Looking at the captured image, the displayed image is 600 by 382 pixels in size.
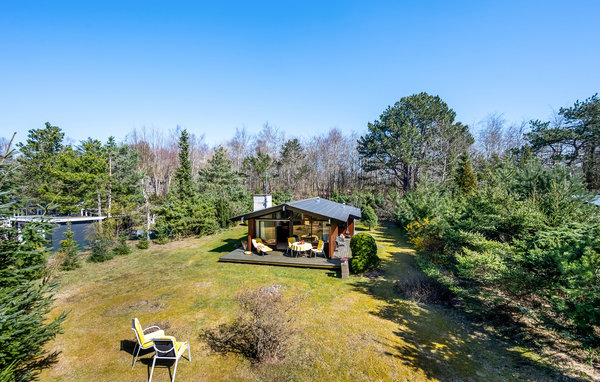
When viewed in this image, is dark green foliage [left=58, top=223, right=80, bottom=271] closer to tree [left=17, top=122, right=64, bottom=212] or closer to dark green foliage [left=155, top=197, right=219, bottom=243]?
dark green foliage [left=155, top=197, right=219, bottom=243]

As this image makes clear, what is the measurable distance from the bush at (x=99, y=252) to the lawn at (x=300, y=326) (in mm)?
1502

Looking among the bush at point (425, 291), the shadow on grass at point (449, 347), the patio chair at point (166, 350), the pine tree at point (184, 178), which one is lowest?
the shadow on grass at point (449, 347)

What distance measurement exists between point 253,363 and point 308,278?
4919 mm

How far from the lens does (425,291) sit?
318 inches

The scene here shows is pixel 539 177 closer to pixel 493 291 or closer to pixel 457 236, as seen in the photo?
pixel 457 236

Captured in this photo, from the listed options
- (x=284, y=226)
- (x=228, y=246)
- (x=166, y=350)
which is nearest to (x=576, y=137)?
(x=284, y=226)

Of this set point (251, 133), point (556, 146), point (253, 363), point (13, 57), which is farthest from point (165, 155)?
point (556, 146)

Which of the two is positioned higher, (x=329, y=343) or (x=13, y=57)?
(x=13, y=57)

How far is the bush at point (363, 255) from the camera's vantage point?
10.1m

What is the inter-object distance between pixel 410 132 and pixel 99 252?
93.8ft

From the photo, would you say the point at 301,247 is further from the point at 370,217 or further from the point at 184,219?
the point at 370,217

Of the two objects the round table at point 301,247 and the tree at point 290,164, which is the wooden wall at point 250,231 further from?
the tree at point 290,164

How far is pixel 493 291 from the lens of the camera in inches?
243

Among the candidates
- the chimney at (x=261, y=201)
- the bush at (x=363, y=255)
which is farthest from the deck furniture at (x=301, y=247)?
the chimney at (x=261, y=201)
